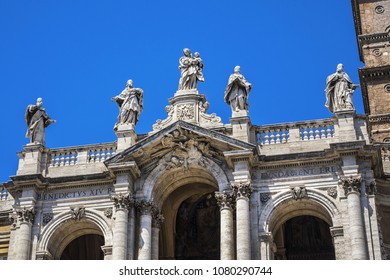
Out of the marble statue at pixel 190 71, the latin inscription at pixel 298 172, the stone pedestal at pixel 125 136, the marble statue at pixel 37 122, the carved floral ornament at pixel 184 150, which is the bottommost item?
the latin inscription at pixel 298 172

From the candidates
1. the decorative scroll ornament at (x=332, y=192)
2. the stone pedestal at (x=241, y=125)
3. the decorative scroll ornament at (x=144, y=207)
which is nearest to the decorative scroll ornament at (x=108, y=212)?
the decorative scroll ornament at (x=144, y=207)

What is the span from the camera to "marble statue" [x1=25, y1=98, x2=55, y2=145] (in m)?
37.8

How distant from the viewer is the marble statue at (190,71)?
37.7 m

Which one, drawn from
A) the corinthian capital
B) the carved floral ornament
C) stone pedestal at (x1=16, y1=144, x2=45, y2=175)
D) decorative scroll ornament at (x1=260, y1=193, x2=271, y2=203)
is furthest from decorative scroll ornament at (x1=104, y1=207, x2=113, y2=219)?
decorative scroll ornament at (x1=260, y1=193, x2=271, y2=203)

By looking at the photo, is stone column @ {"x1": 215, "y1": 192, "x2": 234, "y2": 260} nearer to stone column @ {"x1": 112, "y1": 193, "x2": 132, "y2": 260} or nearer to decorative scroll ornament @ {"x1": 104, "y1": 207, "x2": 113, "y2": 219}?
stone column @ {"x1": 112, "y1": 193, "x2": 132, "y2": 260}

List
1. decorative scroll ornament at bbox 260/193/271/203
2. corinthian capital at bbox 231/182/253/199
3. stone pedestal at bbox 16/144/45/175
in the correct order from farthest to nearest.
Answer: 1. stone pedestal at bbox 16/144/45/175
2. decorative scroll ornament at bbox 260/193/271/203
3. corinthian capital at bbox 231/182/253/199

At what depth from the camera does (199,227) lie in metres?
40.4

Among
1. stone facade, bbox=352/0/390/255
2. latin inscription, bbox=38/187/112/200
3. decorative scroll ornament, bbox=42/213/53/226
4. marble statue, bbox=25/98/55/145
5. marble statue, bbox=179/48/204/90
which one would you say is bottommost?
decorative scroll ornament, bbox=42/213/53/226

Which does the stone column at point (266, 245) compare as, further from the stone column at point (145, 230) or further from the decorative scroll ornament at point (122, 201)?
the decorative scroll ornament at point (122, 201)

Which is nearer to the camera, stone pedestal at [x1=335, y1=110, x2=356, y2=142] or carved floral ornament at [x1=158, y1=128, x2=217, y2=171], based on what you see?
stone pedestal at [x1=335, y1=110, x2=356, y2=142]

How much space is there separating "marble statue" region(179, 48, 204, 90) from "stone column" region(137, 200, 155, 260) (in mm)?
5678

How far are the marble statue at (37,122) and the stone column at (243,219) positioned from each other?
912 centimetres

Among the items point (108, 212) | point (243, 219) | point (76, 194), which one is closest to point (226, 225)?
point (243, 219)

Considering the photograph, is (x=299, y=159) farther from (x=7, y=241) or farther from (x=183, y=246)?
(x=7, y=241)
